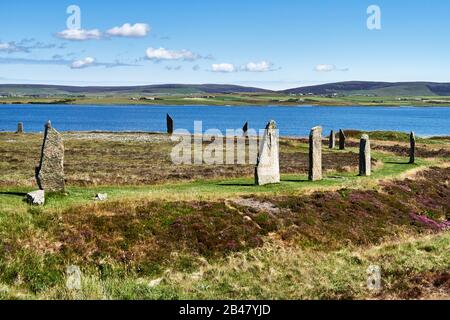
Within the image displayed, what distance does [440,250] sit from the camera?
22234 mm

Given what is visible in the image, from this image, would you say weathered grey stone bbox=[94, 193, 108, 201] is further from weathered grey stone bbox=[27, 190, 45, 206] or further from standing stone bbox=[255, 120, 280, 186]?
standing stone bbox=[255, 120, 280, 186]

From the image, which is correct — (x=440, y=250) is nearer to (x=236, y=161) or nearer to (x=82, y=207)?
(x=82, y=207)

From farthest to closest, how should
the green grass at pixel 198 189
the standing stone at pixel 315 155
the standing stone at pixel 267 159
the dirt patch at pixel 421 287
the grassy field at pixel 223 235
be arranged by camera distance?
1. the standing stone at pixel 315 155
2. the standing stone at pixel 267 159
3. the green grass at pixel 198 189
4. the grassy field at pixel 223 235
5. the dirt patch at pixel 421 287

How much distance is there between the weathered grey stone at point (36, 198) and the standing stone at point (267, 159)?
13.1 meters

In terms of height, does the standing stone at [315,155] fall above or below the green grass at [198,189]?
above

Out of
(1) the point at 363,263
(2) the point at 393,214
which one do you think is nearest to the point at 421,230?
(2) the point at 393,214


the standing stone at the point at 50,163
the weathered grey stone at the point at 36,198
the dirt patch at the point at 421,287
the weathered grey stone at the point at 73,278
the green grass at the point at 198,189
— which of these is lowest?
the weathered grey stone at the point at 73,278

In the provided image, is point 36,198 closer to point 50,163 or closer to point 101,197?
point 50,163

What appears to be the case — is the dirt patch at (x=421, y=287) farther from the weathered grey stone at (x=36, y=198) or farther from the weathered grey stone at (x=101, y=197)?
the weathered grey stone at (x=36, y=198)

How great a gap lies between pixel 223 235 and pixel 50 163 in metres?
9.31

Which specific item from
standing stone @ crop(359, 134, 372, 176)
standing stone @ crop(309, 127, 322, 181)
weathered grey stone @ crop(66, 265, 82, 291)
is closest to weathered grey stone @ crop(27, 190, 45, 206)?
weathered grey stone @ crop(66, 265, 82, 291)

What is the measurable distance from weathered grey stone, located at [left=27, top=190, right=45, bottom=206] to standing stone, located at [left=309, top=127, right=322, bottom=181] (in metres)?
17.4

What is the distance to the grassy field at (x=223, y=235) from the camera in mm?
17578

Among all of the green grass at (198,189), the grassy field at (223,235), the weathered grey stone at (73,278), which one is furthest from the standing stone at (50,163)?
the weathered grey stone at (73,278)
